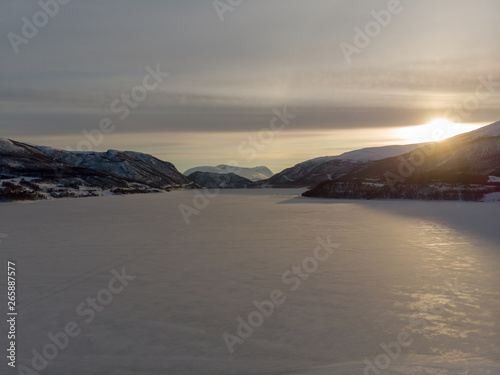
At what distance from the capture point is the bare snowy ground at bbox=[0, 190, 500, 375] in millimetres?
6246

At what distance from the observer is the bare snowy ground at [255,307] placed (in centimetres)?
625

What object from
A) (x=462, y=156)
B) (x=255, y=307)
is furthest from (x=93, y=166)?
(x=255, y=307)

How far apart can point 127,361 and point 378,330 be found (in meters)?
4.39

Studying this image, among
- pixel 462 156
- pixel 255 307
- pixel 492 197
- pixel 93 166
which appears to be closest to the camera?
pixel 255 307

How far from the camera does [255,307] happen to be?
8.55m

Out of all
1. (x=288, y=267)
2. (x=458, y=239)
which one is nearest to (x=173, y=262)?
(x=288, y=267)

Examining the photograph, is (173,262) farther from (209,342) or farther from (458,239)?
(458,239)

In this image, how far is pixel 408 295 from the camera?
30.0ft

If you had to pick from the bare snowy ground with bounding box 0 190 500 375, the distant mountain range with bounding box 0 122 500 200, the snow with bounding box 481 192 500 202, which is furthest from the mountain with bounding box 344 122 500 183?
the bare snowy ground with bounding box 0 190 500 375

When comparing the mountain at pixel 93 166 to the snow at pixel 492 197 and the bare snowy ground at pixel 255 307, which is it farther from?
the bare snowy ground at pixel 255 307

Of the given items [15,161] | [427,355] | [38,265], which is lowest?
[427,355]

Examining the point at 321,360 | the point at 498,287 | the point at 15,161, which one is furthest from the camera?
the point at 15,161

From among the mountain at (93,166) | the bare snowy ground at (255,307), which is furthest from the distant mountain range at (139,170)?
the bare snowy ground at (255,307)

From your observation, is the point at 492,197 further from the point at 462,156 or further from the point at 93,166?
the point at 93,166
